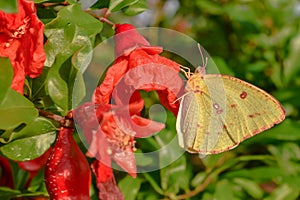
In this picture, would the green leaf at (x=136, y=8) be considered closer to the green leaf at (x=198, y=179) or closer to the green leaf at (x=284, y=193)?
the green leaf at (x=198, y=179)

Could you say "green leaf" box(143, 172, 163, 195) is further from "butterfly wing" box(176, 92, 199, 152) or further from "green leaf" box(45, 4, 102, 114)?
"green leaf" box(45, 4, 102, 114)

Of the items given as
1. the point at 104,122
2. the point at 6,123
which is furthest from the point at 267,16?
the point at 6,123

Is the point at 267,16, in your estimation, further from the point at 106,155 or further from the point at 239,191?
the point at 106,155

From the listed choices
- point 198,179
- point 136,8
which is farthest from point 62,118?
point 198,179

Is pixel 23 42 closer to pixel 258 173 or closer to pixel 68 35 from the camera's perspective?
pixel 68 35

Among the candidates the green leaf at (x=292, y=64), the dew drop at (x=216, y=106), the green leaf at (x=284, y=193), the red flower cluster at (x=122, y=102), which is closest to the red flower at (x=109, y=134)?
the red flower cluster at (x=122, y=102)
